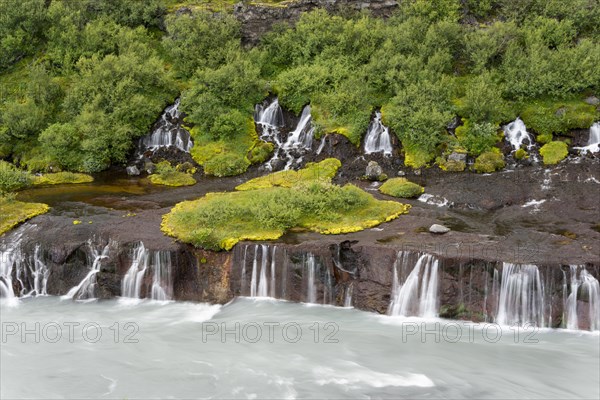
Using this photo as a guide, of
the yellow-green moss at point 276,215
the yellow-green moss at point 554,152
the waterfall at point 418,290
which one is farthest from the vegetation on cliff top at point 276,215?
the yellow-green moss at point 554,152

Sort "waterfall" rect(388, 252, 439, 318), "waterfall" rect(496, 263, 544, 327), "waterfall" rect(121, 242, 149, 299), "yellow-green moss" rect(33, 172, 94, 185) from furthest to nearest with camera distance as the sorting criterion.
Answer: "yellow-green moss" rect(33, 172, 94, 185), "waterfall" rect(121, 242, 149, 299), "waterfall" rect(388, 252, 439, 318), "waterfall" rect(496, 263, 544, 327)

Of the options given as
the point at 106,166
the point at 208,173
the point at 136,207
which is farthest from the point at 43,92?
the point at 136,207

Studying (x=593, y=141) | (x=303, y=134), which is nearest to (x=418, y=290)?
(x=303, y=134)

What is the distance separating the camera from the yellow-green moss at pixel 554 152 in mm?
27964

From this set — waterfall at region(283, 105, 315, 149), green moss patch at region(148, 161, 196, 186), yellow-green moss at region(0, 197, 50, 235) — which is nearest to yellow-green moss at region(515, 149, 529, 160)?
waterfall at region(283, 105, 315, 149)

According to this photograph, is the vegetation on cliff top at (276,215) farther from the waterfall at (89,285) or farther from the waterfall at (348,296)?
the waterfall at (89,285)

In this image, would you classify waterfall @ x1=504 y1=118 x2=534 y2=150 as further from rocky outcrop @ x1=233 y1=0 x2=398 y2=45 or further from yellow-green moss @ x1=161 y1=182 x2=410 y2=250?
rocky outcrop @ x1=233 y1=0 x2=398 y2=45

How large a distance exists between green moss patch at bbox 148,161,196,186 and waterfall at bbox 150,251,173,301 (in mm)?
9498

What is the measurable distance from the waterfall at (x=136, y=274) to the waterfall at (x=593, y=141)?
23.2 m

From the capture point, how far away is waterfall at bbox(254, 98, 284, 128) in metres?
33.6

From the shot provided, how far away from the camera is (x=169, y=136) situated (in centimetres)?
3341

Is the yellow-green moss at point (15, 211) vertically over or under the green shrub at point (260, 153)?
under

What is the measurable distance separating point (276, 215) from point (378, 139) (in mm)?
11846

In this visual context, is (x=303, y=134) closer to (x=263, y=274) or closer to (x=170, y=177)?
(x=170, y=177)
